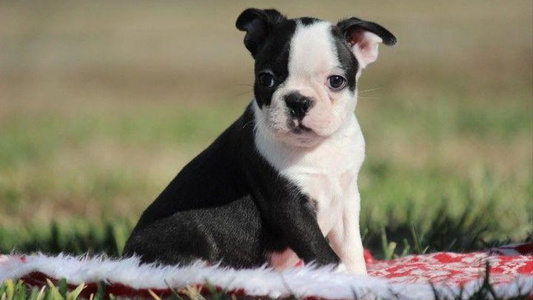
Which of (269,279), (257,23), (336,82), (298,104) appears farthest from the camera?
(257,23)

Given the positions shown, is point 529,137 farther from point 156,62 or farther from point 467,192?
point 156,62

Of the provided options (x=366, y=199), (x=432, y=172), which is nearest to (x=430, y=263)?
(x=366, y=199)

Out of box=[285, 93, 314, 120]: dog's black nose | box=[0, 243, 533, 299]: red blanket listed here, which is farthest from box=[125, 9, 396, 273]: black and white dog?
box=[0, 243, 533, 299]: red blanket

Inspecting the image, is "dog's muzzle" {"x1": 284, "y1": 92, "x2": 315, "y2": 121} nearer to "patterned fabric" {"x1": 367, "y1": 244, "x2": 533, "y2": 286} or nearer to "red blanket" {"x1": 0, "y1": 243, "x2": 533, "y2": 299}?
"red blanket" {"x1": 0, "y1": 243, "x2": 533, "y2": 299}

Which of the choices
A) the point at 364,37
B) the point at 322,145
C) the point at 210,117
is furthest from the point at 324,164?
the point at 210,117

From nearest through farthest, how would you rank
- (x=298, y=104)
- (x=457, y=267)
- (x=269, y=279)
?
(x=269, y=279), (x=298, y=104), (x=457, y=267)

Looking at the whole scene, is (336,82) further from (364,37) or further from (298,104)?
(364,37)

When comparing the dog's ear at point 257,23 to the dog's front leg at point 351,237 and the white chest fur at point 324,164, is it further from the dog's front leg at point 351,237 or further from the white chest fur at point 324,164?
the dog's front leg at point 351,237
